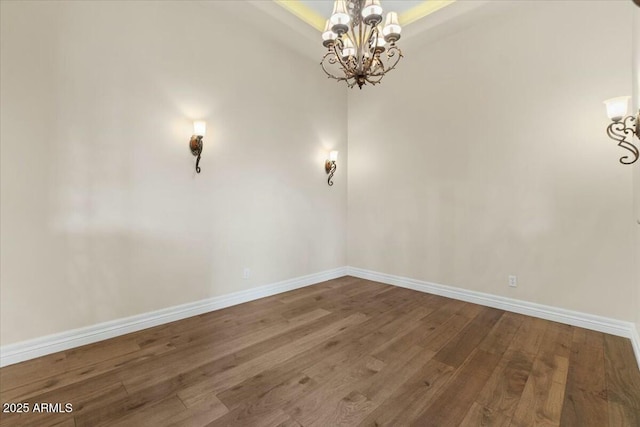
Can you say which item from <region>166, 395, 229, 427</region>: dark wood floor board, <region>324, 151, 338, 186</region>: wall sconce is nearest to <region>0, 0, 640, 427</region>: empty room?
<region>166, 395, 229, 427</region>: dark wood floor board

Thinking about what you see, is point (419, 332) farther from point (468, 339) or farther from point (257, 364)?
point (257, 364)

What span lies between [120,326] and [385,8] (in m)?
4.72

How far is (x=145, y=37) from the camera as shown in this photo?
280 cm

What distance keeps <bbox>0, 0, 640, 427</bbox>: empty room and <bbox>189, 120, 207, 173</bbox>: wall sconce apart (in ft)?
0.07

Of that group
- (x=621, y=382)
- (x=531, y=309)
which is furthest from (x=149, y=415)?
(x=531, y=309)

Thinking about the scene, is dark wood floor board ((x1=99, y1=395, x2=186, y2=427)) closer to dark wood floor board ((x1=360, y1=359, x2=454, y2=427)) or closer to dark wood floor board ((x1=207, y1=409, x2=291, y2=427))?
dark wood floor board ((x1=207, y1=409, x2=291, y2=427))

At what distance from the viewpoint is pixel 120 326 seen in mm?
2668

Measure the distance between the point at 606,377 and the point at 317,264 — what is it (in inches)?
129

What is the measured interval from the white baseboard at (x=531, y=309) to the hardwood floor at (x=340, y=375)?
117mm

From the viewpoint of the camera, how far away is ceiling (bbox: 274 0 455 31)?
3.49 m

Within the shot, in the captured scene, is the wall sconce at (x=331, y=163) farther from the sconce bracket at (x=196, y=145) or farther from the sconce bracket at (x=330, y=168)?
the sconce bracket at (x=196, y=145)

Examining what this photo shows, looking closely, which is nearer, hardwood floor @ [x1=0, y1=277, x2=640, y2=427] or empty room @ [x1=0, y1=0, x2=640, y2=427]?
hardwood floor @ [x1=0, y1=277, x2=640, y2=427]

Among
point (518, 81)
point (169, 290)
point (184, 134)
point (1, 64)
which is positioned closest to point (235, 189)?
point (184, 134)

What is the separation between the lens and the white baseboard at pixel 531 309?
8.77ft
